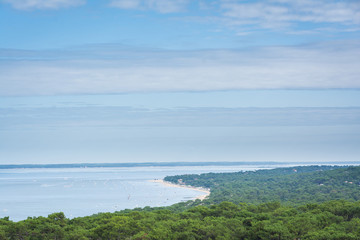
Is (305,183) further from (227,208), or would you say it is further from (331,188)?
(227,208)

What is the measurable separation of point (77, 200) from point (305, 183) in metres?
53.9

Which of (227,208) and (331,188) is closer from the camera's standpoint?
(227,208)

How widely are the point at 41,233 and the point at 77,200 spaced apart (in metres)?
69.1

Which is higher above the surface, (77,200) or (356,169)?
(356,169)

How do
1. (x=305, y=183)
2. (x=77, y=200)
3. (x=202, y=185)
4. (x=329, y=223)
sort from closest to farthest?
(x=329, y=223)
(x=77, y=200)
(x=305, y=183)
(x=202, y=185)

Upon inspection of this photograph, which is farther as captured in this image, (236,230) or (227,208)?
(227,208)

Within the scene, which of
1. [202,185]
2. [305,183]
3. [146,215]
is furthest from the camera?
[202,185]

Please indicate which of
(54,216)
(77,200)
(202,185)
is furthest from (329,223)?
(202,185)

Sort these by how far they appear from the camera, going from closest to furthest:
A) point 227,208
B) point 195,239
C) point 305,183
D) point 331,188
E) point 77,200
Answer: point 195,239, point 227,208, point 331,188, point 77,200, point 305,183

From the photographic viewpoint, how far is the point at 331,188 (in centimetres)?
9644

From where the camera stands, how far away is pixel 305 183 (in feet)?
377

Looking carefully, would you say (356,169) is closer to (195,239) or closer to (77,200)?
(77,200)

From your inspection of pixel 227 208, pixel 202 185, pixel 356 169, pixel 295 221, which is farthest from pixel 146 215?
pixel 202 185

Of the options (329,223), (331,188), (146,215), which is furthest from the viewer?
(331,188)
